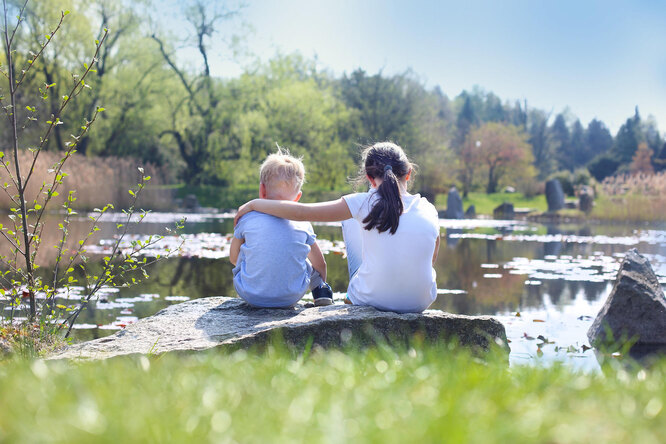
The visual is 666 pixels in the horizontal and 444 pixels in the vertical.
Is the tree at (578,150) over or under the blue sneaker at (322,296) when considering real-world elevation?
over

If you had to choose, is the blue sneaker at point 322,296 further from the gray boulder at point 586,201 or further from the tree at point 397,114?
the tree at point 397,114

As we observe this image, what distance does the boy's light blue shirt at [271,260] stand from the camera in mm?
4699

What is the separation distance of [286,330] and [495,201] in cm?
4023

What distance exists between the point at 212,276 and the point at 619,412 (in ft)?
26.3

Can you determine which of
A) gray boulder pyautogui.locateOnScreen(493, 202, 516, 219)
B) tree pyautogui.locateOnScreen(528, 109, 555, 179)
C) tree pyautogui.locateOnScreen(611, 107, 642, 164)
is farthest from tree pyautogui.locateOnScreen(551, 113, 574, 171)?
gray boulder pyautogui.locateOnScreen(493, 202, 516, 219)

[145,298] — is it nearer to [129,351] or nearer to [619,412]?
[129,351]

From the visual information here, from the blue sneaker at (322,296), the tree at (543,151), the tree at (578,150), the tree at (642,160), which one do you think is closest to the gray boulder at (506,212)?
the tree at (642,160)

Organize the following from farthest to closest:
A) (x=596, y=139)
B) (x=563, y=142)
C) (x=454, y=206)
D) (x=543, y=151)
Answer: (x=596, y=139) < (x=563, y=142) < (x=543, y=151) < (x=454, y=206)

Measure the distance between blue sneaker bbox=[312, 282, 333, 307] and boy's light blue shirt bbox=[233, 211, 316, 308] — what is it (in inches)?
7.9

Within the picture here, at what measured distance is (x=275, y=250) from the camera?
15.4 feet

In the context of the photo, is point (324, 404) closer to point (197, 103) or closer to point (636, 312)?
point (636, 312)

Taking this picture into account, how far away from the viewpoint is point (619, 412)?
178cm

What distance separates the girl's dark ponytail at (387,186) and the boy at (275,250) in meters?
0.65

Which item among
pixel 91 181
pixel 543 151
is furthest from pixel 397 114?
pixel 543 151
